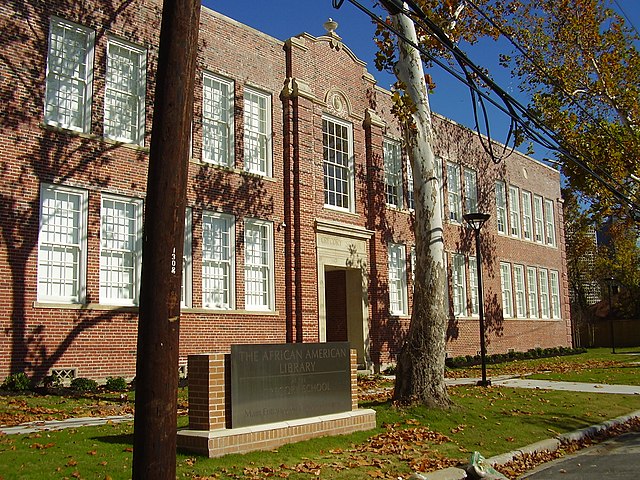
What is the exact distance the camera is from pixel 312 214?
22.9 m

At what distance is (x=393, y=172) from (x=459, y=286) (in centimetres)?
658

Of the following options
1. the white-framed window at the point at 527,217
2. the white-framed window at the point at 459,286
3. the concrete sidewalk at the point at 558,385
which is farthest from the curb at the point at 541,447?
the white-framed window at the point at 527,217

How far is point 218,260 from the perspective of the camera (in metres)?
19.9

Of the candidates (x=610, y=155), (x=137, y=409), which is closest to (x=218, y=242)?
(x=137, y=409)

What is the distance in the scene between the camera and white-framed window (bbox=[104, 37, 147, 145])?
17.9 metres

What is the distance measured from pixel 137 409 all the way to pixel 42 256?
446 inches

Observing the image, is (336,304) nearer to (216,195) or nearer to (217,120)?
(216,195)

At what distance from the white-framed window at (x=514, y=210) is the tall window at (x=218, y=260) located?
65.1ft

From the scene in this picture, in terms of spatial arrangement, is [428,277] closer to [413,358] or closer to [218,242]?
[413,358]

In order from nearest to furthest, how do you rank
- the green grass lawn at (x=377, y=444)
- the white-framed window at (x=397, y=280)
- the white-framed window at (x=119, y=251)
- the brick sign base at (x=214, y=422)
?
1. the green grass lawn at (x=377, y=444)
2. the brick sign base at (x=214, y=422)
3. the white-framed window at (x=119, y=251)
4. the white-framed window at (x=397, y=280)

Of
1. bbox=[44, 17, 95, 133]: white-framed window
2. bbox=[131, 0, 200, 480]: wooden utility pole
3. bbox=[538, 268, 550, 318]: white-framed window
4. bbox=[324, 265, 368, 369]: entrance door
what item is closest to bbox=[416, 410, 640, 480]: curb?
bbox=[131, 0, 200, 480]: wooden utility pole

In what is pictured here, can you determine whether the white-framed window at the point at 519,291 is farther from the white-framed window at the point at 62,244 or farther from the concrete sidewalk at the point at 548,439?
the white-framed window at the point at 62,244

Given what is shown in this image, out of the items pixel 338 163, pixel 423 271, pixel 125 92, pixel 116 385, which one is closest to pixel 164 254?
pixel 423 271

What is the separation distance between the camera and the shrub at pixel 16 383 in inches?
584
